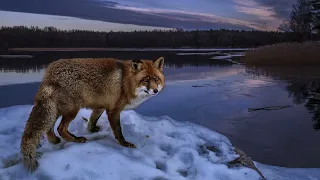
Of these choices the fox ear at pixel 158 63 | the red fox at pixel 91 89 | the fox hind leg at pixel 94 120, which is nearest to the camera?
the red fox at pixel 91 89

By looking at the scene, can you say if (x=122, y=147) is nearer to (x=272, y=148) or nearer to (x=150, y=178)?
(x=150, y=178)

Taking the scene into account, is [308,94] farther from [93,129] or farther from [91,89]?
[91,89]

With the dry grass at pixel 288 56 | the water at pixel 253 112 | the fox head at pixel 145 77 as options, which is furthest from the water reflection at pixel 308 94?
the dry grass at pixel 288 56

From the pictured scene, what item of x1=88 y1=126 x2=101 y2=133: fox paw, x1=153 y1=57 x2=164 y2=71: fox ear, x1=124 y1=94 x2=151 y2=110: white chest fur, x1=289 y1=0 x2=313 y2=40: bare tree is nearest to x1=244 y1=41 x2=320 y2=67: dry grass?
x1=153 y1=57 x2=164 y2=71: fox ear

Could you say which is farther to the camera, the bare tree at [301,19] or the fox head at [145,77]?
the bare tree at [301,19]

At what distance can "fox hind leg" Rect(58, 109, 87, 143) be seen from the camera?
5195mm

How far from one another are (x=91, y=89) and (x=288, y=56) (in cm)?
3105

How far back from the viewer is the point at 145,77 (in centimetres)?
523

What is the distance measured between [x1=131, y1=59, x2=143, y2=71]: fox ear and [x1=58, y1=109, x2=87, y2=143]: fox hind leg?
1194 millimetres

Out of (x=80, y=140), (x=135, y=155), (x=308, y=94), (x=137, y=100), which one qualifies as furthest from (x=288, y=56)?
(x=80, y=140)

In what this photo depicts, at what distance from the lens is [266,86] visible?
796 inches

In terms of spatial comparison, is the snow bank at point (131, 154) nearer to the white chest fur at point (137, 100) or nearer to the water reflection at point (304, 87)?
the white chest fur at point (137, 100)

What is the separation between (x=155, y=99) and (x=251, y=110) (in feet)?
15.3

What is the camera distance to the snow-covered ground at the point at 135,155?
443cm
